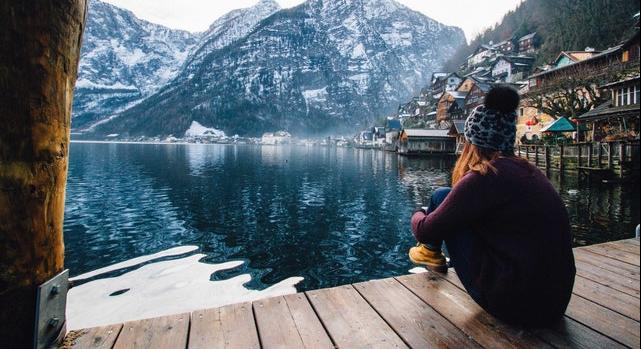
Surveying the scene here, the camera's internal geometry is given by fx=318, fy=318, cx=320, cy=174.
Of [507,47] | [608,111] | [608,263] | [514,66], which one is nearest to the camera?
[608,263]

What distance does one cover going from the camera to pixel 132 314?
240 inches

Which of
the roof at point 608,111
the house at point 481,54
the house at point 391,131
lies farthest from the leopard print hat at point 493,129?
the house at point 481,54

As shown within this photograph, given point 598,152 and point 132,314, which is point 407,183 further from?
point 132,314

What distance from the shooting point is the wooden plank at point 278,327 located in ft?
7.79

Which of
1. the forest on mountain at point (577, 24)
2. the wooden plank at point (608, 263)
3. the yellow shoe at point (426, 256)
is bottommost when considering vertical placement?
the wooden plank at point (608, 263)

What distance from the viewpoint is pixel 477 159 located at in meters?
2.43

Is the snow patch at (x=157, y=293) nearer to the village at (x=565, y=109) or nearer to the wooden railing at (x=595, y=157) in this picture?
the village at (x=565, y=109)

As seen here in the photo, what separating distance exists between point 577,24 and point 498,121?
79889 millimetres

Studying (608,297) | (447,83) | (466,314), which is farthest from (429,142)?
(466,314)

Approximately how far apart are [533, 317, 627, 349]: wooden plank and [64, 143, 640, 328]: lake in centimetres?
102

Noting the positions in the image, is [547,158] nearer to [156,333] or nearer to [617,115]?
[617,115]

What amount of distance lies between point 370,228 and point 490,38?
121 m

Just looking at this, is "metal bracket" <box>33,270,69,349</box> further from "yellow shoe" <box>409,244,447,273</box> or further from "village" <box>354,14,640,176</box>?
"village" <box>354,14,640,176</box>

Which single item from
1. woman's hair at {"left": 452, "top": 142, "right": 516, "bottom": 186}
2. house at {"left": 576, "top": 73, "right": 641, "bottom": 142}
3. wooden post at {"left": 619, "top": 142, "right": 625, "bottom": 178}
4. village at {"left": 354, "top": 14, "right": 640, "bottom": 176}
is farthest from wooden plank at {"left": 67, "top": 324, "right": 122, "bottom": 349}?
house at {"left": 576, "top": 73, "right": 641, "bottom": 142}
